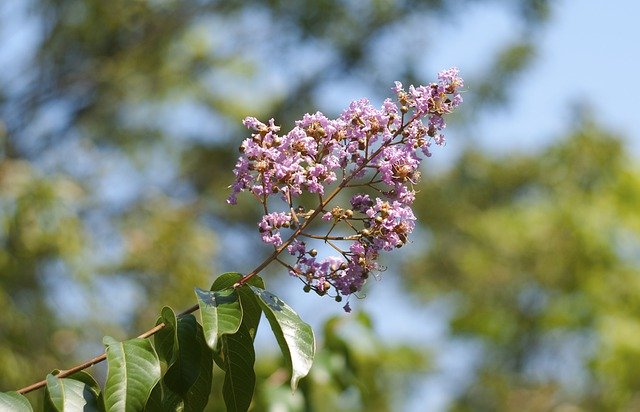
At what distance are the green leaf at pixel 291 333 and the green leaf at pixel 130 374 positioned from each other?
0.52ft

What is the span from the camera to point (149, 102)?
10.3m

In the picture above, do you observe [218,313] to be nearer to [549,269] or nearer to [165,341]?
[165,341]

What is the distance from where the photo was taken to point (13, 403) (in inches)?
52.9

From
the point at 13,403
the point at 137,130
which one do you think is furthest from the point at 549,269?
the point at 13,403

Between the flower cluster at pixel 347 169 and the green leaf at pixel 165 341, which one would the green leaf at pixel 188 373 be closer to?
the green leaf at pixel 165 341

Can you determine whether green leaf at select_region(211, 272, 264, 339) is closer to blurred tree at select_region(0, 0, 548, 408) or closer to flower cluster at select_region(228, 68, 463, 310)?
flower cluster at select_region(228, 68, 463, 310)

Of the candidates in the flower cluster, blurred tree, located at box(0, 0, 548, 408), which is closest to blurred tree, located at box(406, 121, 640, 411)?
blurred tree, located at box(0, 0, 548, 408)

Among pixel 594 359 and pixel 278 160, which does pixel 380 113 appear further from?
pixel 594 359

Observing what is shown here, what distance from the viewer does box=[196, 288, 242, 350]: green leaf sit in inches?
53.6

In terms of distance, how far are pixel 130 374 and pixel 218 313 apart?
0.44 feet

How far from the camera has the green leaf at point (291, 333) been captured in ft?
4.56

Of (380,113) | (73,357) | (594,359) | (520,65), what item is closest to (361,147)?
(380,113)

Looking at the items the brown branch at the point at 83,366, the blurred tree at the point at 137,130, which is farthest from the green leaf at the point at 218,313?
the blurred tree at the point at 137,130

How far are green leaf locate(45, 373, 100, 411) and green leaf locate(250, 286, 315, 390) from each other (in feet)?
0.83
